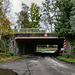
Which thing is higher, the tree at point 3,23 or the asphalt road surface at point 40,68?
the tree at point 3,23

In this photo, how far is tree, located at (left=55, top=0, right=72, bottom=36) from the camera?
18625 mm

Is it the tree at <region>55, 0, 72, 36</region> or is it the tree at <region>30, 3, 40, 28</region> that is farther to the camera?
the tree at <region>30, 3, 40, 28</region>

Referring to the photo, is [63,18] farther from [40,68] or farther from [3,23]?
Answer: [40,68]

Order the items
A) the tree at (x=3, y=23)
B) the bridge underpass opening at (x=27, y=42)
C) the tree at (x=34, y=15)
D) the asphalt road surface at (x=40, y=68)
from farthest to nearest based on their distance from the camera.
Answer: the tree at (x=34, y=15), the bridge underpass opening at (x=27, y=42), the tree at (x=3, y=23), the asphalt road surface at (x=40, y=68)

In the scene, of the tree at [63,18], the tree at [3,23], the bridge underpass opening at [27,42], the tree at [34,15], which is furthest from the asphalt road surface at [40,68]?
the tree at [34,15]

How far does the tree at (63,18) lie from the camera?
18.6 m

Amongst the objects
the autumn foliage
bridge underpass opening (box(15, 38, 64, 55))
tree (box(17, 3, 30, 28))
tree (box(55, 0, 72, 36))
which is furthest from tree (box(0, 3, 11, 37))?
tree (box(17, 3, 30, 28))

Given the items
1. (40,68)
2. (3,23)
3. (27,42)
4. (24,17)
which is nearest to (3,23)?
(3,23)

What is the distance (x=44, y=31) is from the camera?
2450 cm

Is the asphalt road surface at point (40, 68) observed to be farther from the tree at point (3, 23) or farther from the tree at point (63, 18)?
the tree at point (3, 23)

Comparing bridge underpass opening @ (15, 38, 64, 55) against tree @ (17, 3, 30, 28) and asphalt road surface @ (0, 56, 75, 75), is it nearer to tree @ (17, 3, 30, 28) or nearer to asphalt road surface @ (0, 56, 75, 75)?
tree @ (17, 3, 30, 28)

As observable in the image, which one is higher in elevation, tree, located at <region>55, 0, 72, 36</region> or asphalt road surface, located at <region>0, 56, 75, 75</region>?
tree, located at <region>55, 0, 72, 36</region>

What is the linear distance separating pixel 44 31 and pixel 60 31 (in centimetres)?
532

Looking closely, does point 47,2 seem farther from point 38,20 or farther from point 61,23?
point 61,23
